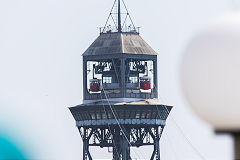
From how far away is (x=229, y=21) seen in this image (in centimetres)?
1656

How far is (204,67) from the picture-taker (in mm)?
16672

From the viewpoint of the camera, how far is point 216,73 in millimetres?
16578

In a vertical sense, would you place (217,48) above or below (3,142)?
above

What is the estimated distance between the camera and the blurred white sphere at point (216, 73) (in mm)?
16453

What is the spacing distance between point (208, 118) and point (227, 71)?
776mm

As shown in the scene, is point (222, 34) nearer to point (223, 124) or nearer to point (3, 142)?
point (223, 124)

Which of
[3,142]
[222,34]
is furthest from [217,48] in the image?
[3,142]

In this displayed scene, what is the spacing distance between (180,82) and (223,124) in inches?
29.8

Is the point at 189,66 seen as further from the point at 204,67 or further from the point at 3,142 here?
the point at 3,142

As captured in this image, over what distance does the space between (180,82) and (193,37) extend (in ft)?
1.98

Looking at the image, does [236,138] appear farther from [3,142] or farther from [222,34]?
[3,142]

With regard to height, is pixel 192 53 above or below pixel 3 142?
above

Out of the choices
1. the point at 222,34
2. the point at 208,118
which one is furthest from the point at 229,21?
the point at 208,118

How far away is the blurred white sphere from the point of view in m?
16.5
